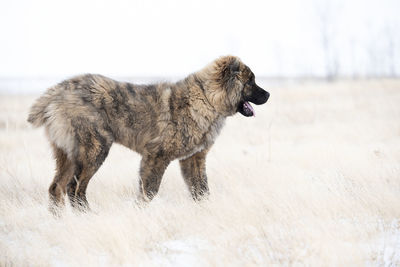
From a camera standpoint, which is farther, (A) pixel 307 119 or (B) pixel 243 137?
(A) pixel 307 119

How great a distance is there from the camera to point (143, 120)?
409cm

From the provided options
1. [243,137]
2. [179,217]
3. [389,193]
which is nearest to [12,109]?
[243,137]

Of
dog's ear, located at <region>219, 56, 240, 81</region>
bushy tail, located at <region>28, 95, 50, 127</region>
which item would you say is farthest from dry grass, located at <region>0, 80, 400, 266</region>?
dog's ear, located at <region>219, 56, 240, 81</region>

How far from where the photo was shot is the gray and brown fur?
3797 millimetres

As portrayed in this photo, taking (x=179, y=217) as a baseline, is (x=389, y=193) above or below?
below

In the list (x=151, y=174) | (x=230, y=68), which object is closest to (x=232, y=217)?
(x=151, y=174)

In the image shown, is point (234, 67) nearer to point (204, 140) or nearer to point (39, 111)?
point (204, 140)

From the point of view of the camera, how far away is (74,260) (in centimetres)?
277

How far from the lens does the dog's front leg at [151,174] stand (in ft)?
13.0

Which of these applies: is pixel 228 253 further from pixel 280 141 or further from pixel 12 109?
pixel 12 109

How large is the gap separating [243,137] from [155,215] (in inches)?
206

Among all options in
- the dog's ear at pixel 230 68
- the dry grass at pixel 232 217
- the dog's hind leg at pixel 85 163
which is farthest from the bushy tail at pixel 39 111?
the dog's ear at pixel 230 68

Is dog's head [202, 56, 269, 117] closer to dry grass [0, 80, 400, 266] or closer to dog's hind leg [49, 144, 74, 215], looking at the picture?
dry grass [0, 80, 400, 266]

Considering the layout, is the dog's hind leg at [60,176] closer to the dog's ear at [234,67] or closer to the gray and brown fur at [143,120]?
the gray and brown fur at [143,120]
